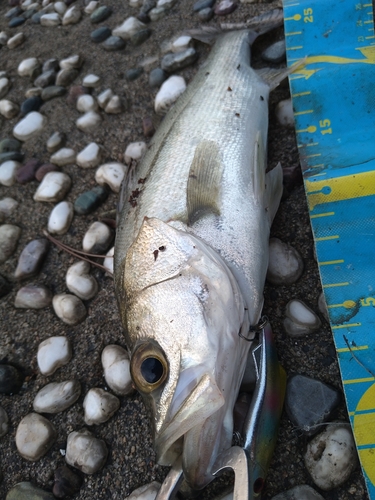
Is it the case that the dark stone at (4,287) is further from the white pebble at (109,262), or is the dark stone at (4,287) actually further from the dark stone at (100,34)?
the dark stone at (100,34)

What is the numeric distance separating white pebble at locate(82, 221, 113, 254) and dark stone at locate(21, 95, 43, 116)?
165 cm

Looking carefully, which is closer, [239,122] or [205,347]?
[205,347]

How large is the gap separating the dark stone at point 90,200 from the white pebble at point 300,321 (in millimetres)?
1608

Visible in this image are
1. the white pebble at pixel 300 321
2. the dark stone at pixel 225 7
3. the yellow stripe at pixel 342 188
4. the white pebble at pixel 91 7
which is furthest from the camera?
the white pebble at pixel 91 7

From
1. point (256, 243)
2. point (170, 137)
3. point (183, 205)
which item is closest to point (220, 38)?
point (170, 137)

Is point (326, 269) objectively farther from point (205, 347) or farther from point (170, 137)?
point (170, 137)

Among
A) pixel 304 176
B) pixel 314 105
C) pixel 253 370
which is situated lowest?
pixel 253 370

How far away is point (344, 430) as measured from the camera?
1.80 meters

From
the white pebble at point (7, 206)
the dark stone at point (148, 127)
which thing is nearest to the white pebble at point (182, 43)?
the dark stone at point (148, 127)

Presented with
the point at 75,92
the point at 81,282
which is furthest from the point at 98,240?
the point at 75,92

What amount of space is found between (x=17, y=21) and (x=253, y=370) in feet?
16.0

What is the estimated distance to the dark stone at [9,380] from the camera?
2.38 meters

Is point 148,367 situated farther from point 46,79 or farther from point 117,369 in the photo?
point 46,79

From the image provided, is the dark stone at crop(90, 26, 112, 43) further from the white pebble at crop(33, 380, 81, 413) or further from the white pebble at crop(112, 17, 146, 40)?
the white pebble at crop(33, 380, 81, 413)
